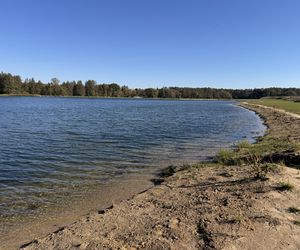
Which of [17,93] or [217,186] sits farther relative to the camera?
[17,93]

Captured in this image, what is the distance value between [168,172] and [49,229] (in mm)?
7902

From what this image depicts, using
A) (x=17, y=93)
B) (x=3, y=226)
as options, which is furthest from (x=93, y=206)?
(x=17, y=93)

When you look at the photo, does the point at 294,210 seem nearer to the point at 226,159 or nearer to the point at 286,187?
the point at 286,187

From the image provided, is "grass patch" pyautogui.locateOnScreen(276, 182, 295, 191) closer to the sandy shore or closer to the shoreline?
the sandy shore

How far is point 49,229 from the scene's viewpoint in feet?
32.2

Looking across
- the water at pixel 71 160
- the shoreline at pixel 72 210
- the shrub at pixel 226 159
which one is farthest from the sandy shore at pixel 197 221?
the shrub at pixel 226 159

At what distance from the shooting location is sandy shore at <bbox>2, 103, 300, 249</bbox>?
25.9 ft

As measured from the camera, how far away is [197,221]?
912cm

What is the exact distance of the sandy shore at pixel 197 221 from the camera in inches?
311

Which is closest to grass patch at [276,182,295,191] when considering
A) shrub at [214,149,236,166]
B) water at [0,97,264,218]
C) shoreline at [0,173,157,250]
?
shoreline at [0,173,157,250]

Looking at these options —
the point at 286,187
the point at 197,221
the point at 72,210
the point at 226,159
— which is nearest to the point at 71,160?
the point at 72,210

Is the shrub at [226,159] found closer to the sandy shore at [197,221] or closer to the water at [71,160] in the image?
the water at [71,160]

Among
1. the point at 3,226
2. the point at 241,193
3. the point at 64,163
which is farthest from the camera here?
the point at 64,163

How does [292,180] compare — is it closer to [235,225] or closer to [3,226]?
[235,225]
